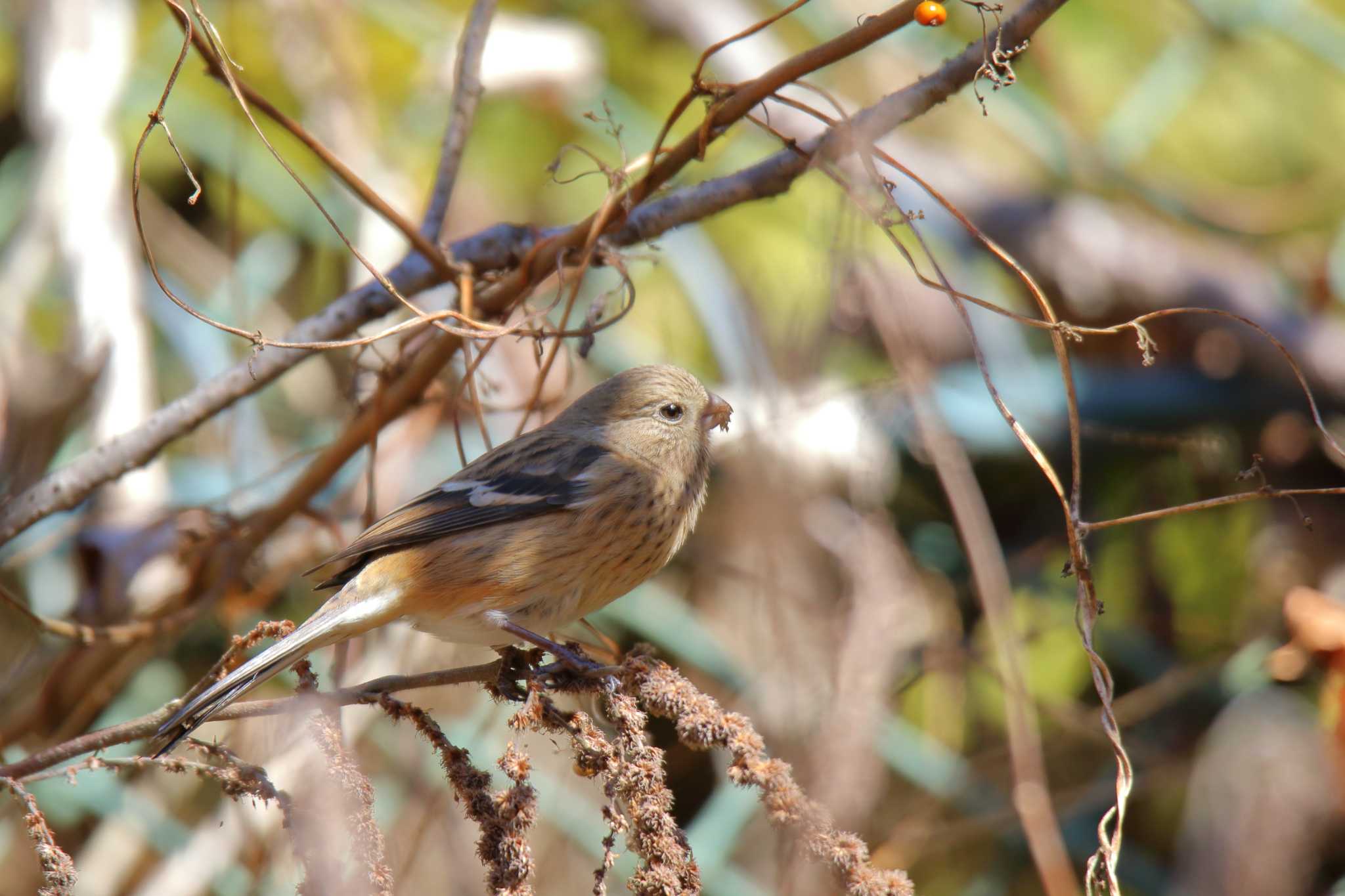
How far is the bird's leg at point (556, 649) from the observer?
87.4 inches

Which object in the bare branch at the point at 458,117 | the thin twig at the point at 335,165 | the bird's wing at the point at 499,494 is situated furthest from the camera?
the bird's wing at the point at 499,494

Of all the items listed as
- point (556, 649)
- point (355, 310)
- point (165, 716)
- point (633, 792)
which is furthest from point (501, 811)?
point (355, 310)

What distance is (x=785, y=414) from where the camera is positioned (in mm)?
2988

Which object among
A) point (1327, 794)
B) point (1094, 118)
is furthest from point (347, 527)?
point (1094, 118)

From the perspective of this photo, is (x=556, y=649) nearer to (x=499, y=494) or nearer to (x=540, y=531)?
(x=540, y=531)

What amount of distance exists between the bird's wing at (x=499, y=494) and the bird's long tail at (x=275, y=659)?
0.48 feet

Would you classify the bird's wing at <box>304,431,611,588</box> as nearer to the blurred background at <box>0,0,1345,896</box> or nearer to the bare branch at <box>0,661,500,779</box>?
the blurred background at <box>0,0,1345,896</box>

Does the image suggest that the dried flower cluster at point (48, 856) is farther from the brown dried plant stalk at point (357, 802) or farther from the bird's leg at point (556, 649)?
A: the bird's leg at point (556, 649)

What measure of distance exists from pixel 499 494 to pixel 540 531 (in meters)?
0.19

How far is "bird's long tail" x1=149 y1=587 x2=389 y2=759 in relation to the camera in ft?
6.28

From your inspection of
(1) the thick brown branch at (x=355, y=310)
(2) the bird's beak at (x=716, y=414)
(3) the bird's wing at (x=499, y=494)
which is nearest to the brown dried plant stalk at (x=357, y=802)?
(1) the thick brown branch at (x=355, y=310)

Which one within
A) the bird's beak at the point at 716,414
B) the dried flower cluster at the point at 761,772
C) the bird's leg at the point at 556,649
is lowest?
the dried flower cluster at the point at 761,772

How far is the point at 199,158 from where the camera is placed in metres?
4.91

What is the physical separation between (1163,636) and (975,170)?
2.27 meters
